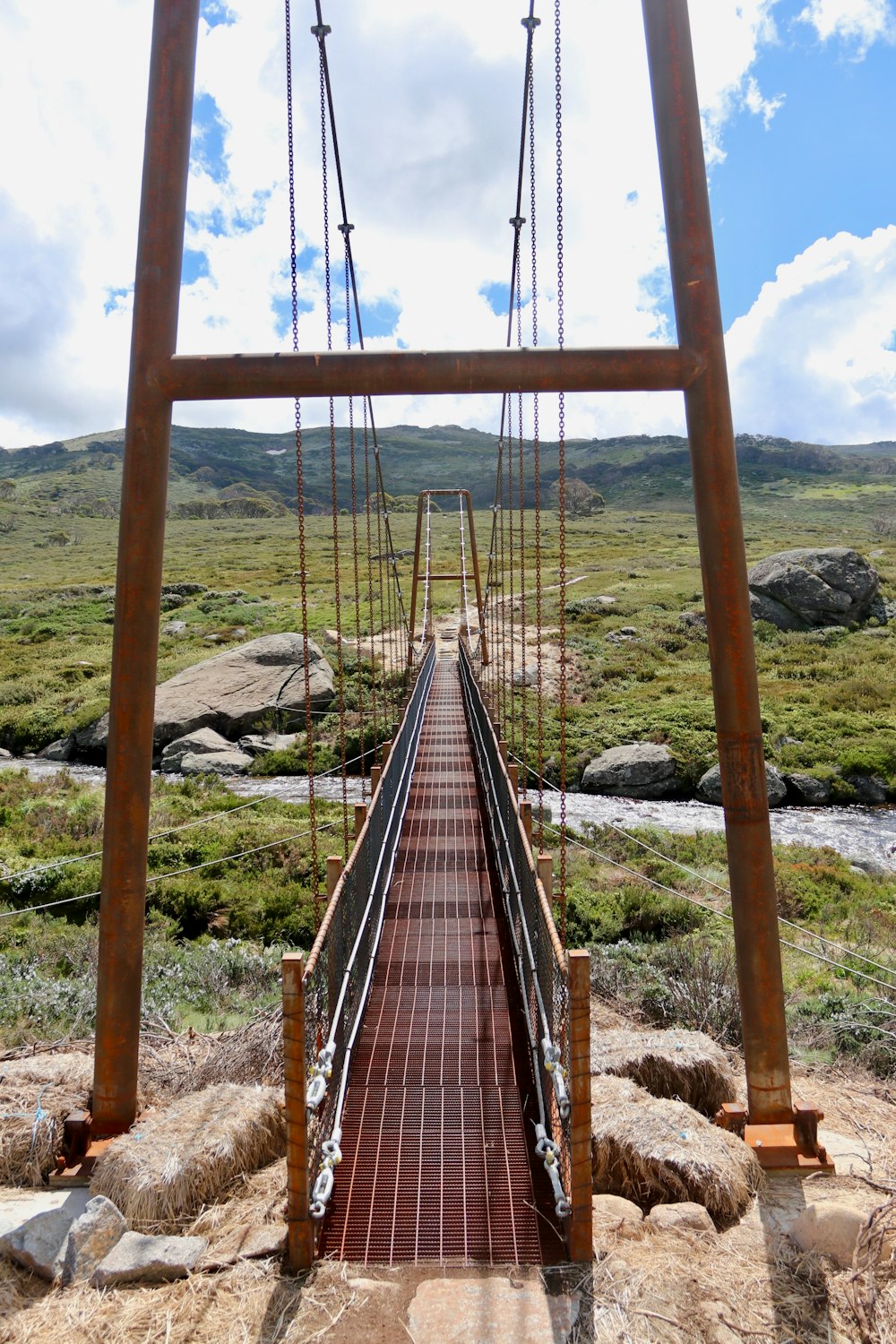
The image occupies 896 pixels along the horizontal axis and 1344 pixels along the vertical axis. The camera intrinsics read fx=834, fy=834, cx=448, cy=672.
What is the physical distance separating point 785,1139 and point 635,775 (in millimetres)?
11928

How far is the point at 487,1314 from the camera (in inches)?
106

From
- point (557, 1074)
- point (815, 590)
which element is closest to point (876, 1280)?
point (557, 1074)

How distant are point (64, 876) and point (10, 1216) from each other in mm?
8150

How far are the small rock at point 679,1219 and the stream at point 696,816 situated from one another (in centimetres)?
960

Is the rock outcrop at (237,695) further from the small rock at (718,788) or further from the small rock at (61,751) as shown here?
the small rock at (718,788)

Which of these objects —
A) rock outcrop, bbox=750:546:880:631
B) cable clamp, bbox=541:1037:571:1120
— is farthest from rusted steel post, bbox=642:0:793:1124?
rock outcrop, bbox=750:546:880:631

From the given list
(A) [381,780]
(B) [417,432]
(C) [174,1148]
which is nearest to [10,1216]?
(C) [174,1148]

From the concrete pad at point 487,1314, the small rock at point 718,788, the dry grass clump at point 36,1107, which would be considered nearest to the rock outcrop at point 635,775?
the small rock at point 718,788

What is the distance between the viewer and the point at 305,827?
13008 millimetres

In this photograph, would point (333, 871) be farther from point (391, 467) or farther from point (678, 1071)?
point (391, 467)

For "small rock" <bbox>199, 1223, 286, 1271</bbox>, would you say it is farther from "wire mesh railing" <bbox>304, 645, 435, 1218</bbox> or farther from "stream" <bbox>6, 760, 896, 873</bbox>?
"stream" <bbox>6, 760, 896, 873</bbox>

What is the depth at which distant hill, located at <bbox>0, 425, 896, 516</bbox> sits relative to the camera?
95.7m

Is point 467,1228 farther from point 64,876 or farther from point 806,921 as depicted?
point 64,876

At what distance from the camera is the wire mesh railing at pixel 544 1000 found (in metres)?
3.16
